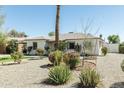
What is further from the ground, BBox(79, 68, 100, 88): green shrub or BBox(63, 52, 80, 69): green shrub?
BBox(63, 52, 80, 69): green shrub

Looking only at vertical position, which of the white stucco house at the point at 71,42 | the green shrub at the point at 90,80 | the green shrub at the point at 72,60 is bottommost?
the green shrub at the point at 90,80

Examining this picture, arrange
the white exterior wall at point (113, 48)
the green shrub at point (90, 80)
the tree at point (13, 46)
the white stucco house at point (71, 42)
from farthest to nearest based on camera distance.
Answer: the white exterior wall at point (113, 48) < the tree at point (13, 46) < the white stucco house at point (71, 42) < the green shrub at point (90, 80)

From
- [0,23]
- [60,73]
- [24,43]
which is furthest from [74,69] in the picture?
[24,43]

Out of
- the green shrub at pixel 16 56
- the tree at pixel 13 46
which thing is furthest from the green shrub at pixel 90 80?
the tree at pixel 13 46

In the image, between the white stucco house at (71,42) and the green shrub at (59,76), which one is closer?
the green shrub at (59,76)

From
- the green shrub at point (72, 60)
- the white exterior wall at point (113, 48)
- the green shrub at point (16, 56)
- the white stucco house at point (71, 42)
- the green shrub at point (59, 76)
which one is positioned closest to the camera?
the green shrub at point (59, 76)

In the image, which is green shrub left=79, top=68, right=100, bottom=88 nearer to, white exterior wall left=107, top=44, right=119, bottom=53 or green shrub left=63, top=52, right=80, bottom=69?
green shrub left=63, top=52, right=80, bottom=69

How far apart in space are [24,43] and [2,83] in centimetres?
2671

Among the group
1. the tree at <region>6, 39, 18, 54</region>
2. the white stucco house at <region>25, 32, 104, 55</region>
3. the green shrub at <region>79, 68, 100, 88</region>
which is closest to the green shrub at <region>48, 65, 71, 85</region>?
the green shrub at <region>79, 68, 100, 88</region>

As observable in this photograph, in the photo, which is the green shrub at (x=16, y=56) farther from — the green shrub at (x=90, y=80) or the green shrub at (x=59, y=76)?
the green shrub at (x=90, y=80)

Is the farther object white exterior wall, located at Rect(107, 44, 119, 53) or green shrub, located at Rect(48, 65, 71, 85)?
white exterior wall, located at Rect(107, 44, 119, 53)

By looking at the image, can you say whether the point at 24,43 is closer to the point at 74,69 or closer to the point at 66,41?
the point at 66,41

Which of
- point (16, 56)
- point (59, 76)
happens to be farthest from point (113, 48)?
point (59, 76)
